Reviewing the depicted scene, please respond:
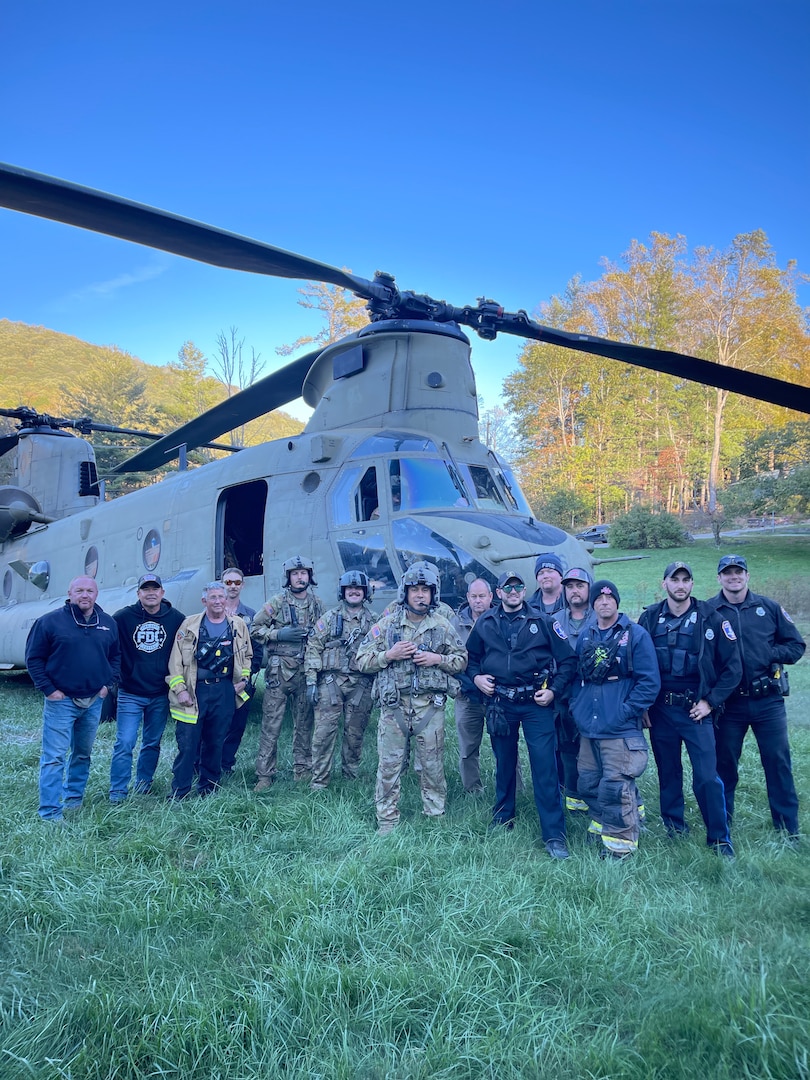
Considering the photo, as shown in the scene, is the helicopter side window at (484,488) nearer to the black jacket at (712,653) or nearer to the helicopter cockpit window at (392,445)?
the helicopter cockpit window at (392,445)

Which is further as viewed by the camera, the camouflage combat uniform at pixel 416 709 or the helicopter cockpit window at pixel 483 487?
the helicopter cockpit window at pixel 483 487

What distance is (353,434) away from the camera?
694cm

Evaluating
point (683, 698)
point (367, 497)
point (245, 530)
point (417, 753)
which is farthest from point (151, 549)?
point (683, 698)

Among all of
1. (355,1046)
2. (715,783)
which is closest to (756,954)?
(715,783)

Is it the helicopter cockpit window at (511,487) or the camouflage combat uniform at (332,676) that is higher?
the helicopter cockpit window at (511,487)

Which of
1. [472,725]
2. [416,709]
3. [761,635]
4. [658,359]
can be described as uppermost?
[658,359]

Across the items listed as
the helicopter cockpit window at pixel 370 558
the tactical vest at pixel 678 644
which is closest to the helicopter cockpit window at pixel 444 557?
the helicopter cockpit window at pixel 370 558

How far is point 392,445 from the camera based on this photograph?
6.65m

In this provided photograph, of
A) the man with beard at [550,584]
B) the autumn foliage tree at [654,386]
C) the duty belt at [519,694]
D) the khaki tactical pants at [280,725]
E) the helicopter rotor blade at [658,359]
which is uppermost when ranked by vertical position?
the autumn foliage tree at [654,386]

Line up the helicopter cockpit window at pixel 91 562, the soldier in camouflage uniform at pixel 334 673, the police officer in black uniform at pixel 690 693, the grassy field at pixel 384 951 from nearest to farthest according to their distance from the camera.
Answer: the grassy field at pixel 384 951, the police officer in black uniform at pixel 690 693, the soldier in camouflage uniform at pixel 334 673, the helicopter cockpit window at pixel 91 562

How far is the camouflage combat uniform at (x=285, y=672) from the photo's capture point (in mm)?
5531

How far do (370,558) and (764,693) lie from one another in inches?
132

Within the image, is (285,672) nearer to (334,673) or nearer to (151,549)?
(334,673)

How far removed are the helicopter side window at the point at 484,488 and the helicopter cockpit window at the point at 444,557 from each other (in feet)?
2.85
